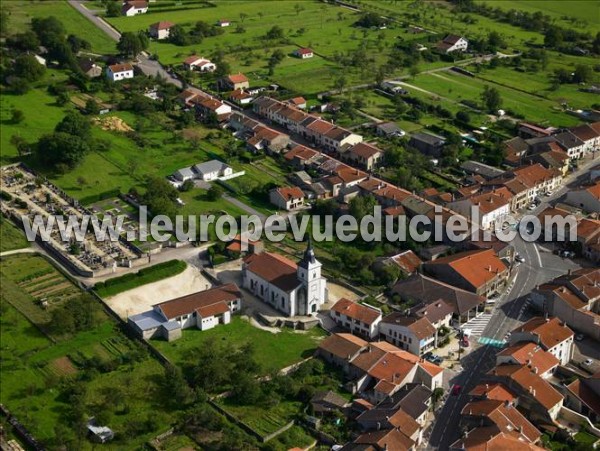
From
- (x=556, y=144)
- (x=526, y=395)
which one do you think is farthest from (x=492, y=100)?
(x=526, y=395)

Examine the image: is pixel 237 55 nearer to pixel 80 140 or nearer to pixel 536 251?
pixel 80 140

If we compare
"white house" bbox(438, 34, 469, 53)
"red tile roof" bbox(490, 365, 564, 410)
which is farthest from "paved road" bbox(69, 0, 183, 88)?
"red tile roof" bbox(490, 365, 564, 410)

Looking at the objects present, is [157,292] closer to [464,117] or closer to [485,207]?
[485,207]

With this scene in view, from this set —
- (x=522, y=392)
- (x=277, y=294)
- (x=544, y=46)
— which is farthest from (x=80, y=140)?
(x=544, y=46)

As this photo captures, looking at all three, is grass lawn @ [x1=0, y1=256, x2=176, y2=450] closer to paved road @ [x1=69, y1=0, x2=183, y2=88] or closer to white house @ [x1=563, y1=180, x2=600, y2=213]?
white house @ [x1=563, y1=180, x2=600, y2=213]

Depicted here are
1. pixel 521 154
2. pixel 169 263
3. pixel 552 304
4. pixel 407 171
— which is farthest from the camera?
pixel 521 154

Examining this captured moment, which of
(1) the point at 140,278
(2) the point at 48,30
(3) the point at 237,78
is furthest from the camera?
(2) the point at 48,30
